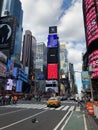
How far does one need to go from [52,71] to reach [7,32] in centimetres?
9801

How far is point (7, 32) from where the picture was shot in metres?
95.1

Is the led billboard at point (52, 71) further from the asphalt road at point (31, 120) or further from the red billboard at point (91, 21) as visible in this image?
the asphalt road at point (31, 120)

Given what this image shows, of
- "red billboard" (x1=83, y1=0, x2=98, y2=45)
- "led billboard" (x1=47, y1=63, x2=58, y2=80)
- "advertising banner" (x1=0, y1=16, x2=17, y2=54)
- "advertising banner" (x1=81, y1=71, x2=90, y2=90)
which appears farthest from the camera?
"led billboard" (x1=47, y1=63, x2=58, y2=80)

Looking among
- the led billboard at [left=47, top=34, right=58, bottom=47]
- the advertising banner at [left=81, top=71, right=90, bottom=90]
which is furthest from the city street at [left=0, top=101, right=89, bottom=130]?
the led billboard at [left=47, top=34, right=58, bottom=47]

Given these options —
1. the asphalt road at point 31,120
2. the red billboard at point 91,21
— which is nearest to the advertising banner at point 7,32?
the red billboard at point 91,21

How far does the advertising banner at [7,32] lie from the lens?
303 feet

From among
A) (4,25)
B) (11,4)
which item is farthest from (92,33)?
(11,4)

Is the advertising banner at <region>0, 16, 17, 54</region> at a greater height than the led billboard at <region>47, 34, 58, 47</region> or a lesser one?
lesser

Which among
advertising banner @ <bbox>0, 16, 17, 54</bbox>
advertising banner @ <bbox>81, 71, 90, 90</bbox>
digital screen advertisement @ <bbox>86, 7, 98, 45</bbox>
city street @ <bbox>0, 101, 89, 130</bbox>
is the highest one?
advertising banner @ <bbox>0, 16, 17, 54</bbox>

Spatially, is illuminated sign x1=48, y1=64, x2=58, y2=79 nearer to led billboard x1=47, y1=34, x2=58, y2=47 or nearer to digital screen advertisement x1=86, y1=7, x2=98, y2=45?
led billboard x1=47, y1=34, x2=58, y2=47

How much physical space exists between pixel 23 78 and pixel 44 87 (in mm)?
50975

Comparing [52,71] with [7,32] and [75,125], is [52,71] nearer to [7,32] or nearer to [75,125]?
[7,32]

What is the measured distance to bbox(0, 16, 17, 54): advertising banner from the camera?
9238 centimetres

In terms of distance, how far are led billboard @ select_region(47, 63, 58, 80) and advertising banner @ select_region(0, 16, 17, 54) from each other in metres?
93.7
